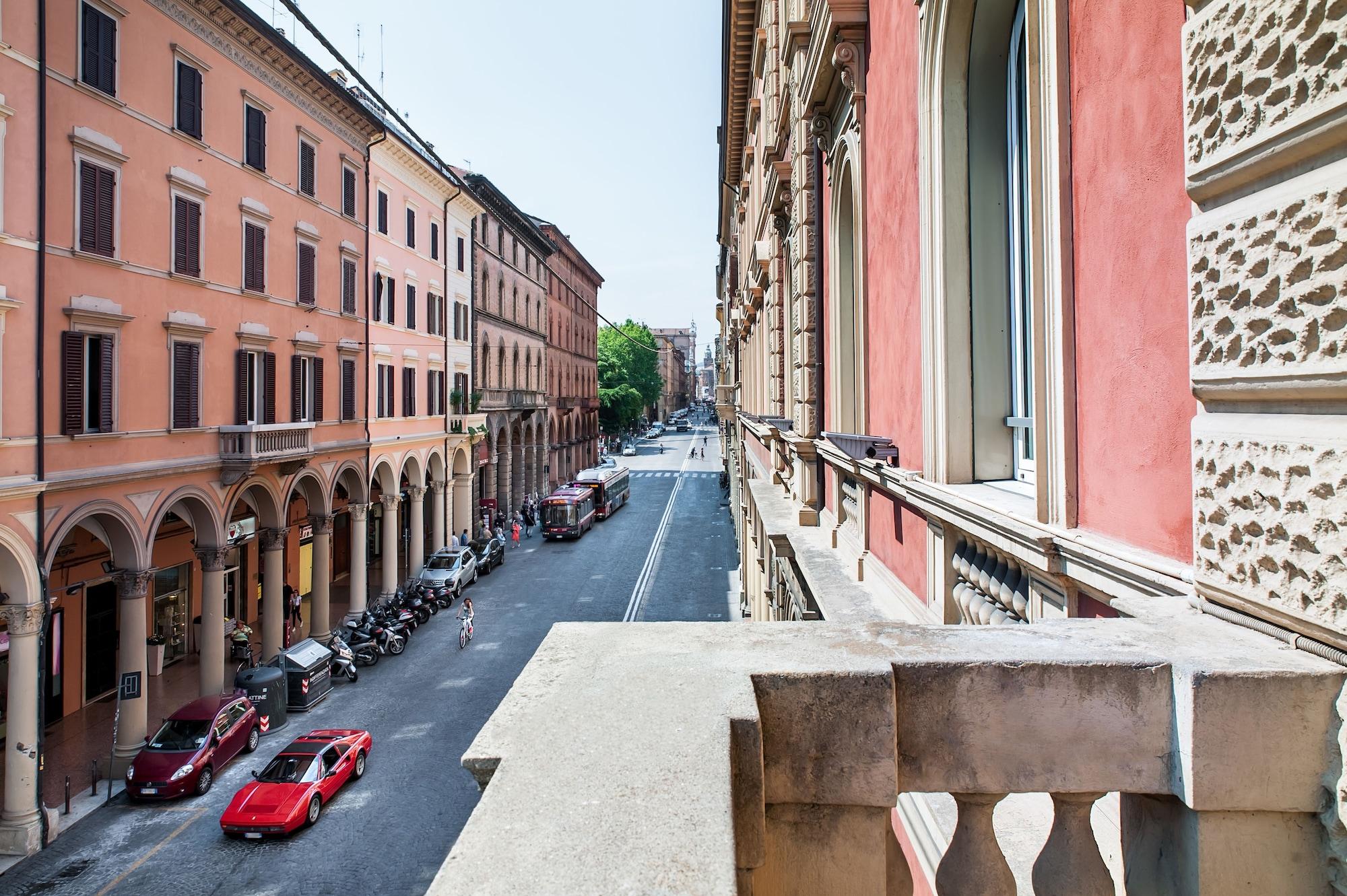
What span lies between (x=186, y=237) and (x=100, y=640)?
376 inches

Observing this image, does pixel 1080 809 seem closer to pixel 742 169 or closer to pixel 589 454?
pixel 742 169

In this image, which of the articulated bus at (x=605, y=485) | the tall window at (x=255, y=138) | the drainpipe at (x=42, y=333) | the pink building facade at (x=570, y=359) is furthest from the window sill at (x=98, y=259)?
the pink building facade at (x=570, y=359)

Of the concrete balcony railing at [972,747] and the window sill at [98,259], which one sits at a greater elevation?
the window sill at [98,259]

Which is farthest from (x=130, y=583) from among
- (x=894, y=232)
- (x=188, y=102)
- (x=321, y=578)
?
(x=894, y=232)

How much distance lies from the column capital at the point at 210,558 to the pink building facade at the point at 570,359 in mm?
37125

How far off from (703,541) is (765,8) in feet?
83.6

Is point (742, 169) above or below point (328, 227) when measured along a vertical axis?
above

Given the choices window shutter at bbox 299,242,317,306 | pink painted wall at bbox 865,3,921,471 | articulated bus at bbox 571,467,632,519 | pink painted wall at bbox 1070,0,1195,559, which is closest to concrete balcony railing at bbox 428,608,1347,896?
pink painted wall at bbox 1070,0,1195,559

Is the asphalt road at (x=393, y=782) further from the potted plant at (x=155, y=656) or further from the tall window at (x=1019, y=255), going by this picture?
the tall window at (x=1019, y=255)

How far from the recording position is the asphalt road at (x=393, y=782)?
12109 mm

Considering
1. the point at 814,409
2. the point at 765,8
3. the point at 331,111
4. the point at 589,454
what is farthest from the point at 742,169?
the point at 589,454

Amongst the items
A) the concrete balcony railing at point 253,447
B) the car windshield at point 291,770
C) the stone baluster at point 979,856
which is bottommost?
the car windshield at point 291,770

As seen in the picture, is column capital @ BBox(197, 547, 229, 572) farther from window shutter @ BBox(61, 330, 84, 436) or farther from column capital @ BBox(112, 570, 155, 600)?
window shutter @ BBox(61, 330, 84, 436)

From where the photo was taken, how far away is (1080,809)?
Result: 2.38 m
